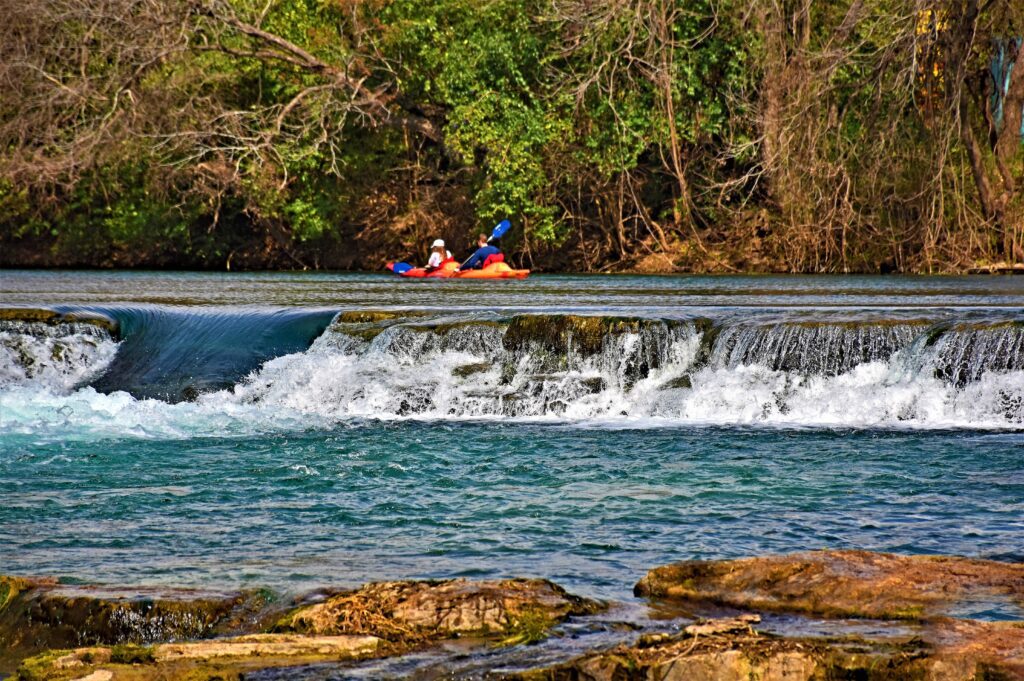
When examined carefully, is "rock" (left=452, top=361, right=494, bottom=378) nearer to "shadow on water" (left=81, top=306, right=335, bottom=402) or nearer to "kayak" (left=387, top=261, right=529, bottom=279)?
"shadow on water" (left=81, top=306, right=335, bottom=402)

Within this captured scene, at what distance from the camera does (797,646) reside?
411 cm

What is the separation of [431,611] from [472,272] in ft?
60.5

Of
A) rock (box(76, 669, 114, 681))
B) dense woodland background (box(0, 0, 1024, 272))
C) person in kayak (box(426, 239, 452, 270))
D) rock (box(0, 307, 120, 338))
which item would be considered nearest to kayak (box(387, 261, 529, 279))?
person in kayak (box(426, 239, 452, 270))

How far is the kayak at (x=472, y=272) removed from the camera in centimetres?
2270

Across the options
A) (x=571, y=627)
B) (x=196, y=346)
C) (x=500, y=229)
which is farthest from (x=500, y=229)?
(x=571, y=627)

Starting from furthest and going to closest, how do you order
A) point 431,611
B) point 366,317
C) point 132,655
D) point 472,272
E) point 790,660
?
point 472,272 < point 366,317 < point 431,611 < point 132,655 < point 790,660

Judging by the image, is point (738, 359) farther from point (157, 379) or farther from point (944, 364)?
point (157, 379)

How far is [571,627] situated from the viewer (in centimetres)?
459

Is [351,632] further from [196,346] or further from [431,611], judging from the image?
[196,346]

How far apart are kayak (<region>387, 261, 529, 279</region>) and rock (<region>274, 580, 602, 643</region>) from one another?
58.0 feet

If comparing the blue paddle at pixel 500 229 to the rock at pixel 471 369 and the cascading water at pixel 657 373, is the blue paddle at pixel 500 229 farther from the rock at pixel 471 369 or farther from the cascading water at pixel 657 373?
the rock at pixel 471 369

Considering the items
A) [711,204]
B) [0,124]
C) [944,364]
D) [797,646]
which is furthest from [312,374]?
[0,124]

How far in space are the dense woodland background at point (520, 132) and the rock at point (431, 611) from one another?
17.6m

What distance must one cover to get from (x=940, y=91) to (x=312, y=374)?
13.2 meters
